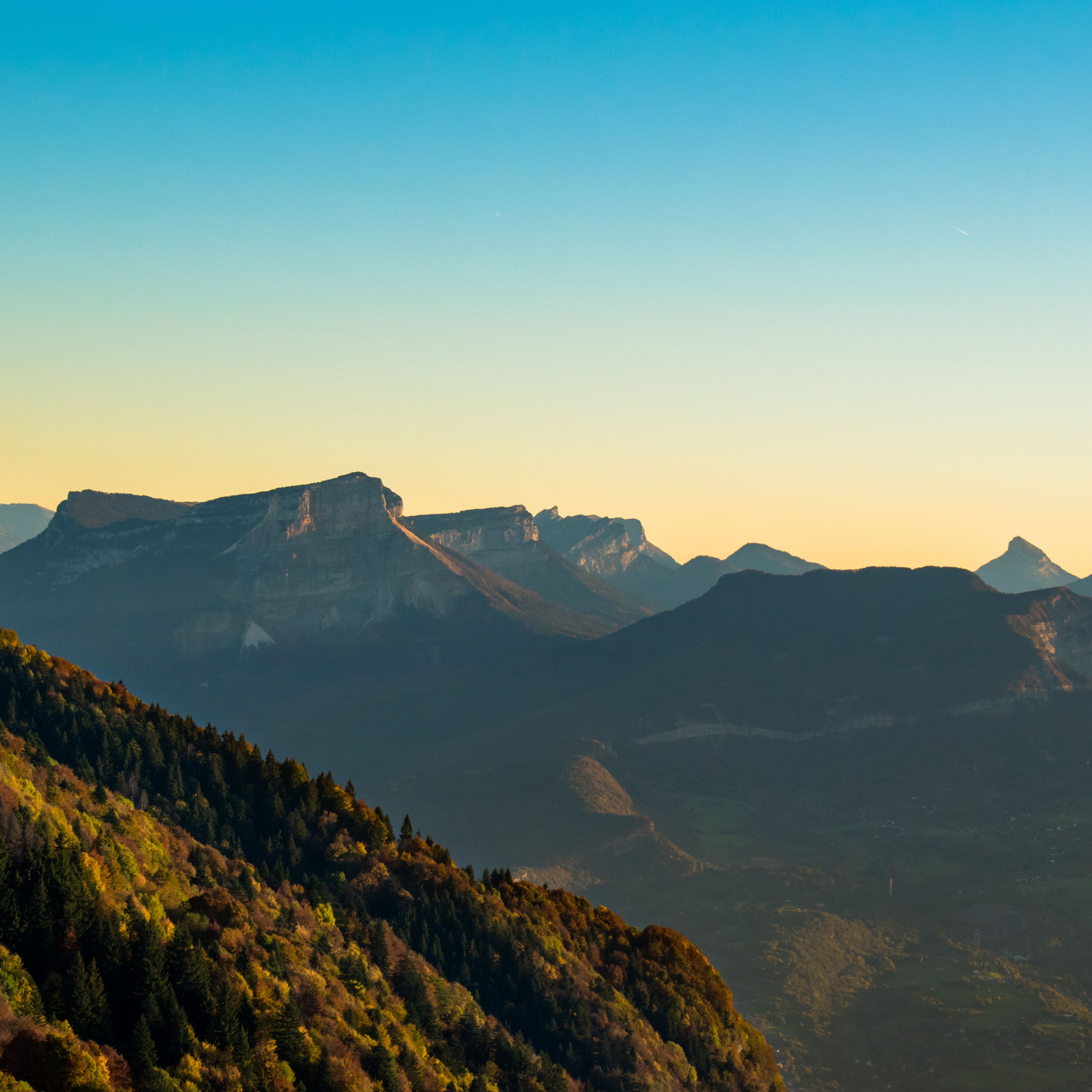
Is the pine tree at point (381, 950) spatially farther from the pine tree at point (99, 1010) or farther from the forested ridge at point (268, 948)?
the pine tree at point (99, 1010)

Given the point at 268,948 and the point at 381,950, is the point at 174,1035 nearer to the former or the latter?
the point at 268,948

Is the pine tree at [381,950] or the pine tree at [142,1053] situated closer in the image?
the pine tree at [142,1053]

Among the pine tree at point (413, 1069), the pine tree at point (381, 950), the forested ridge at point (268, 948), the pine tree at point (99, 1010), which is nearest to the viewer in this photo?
the pine tree at point (99, 1010)

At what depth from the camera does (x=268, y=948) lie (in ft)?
253

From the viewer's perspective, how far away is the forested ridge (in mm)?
62562

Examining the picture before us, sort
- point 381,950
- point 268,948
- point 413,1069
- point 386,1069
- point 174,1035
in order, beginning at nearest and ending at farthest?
1. point 174,1035
2. point 386,1069
3. point 413,1069
4. point 268,948
5. point 381,950

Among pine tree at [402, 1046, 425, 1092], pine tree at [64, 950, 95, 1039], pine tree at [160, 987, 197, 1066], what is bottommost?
pine tree at [402, 1046, 425, 1092]

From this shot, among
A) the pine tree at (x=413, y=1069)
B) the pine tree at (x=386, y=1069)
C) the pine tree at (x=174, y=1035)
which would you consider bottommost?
the pine tree at (x=413, y=1069)

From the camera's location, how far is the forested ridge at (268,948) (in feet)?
205

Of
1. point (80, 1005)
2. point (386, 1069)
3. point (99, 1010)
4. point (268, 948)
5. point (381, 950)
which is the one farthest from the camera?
point (381, 950)

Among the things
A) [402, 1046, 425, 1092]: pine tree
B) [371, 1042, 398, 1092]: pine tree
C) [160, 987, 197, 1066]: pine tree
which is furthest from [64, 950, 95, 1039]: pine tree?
[402, 1046, 425, 1092]: pine tree

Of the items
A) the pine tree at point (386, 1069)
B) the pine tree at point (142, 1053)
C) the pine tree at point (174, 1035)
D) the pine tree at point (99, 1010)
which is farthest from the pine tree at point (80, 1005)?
the pine tree at point (386, 1069)

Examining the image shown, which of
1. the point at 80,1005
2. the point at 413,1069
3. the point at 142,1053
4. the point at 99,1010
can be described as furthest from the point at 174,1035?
the point at 413,1069

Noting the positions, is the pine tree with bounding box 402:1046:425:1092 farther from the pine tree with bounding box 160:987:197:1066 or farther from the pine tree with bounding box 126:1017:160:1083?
the pine tree with bounding box 126:1017:160:1083
